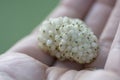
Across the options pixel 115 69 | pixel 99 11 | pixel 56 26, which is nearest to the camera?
pixel 115 69

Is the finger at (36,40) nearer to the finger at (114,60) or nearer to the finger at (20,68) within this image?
the finger at (20,68)

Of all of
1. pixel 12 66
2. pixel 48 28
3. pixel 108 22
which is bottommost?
pixel 12 66

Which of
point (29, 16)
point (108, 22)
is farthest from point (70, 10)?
point (29, 16)

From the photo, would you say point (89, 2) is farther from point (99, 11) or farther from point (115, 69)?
point (115, 69)

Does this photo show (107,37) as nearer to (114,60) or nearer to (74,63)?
(74,63)

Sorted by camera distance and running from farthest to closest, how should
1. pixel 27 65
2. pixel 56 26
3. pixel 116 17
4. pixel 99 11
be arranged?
pixel 99 11 < pixel 116 17 < pixel 56 26 < pixel 27 65

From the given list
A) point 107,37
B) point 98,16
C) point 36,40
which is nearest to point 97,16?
point 98,16

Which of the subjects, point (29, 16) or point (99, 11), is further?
point (29, 16)

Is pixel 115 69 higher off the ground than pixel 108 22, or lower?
lower
